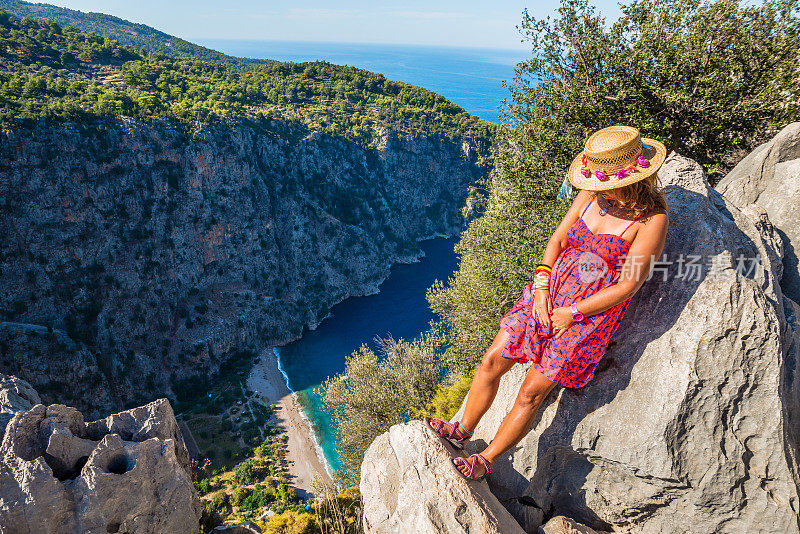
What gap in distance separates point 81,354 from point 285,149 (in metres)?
41.4

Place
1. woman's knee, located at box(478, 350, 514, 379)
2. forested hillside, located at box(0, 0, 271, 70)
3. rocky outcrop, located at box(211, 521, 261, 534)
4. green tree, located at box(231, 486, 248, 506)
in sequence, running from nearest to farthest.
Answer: woman's knee, located at box(478, 350, 514, 379), rocky outcrop, located at box(211, 521, 261, 534), green tree, located at box(231, 486, 248, 506), forested hillside, located at box(0, 0, 271, 70)

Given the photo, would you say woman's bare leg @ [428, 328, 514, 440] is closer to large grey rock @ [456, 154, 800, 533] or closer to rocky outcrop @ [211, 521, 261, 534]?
large grey rock @ [456, 154, 800, 533]

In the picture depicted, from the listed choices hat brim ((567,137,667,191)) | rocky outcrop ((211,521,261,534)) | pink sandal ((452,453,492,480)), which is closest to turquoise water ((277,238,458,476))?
rocky outcrop ((211,521,261,534))

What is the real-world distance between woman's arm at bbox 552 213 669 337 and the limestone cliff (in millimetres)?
37151

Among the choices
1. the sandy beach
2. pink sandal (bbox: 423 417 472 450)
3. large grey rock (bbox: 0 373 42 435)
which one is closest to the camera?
pink sandal (bbox: 423 417 472 450)

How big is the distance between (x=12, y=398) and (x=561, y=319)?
32.8 ft

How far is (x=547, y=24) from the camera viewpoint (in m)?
12.1

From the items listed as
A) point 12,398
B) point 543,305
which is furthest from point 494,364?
point 12,398

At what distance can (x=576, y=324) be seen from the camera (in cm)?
472

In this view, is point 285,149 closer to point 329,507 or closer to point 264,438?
point 264,438

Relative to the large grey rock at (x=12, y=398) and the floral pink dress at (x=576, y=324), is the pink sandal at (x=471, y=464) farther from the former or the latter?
the large grey rock at (x=12, y=398)

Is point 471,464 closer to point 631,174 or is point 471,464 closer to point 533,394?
point 533,394

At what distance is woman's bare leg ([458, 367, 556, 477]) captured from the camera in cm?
489

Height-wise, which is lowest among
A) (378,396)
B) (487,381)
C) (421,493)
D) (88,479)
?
(378,396)
